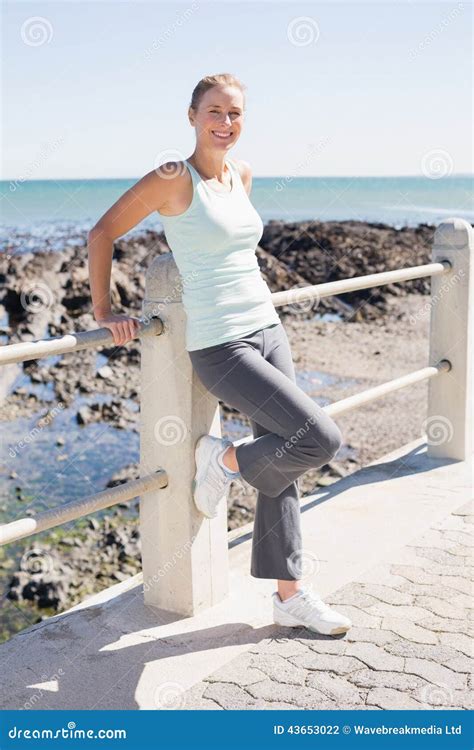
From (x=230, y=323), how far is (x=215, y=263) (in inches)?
7.6

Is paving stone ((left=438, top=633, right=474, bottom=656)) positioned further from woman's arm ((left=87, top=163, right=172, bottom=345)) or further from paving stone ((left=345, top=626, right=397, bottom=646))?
woman's arm ((left=87, top=163, right=172, bottom=345))

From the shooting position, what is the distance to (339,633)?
10.7 feet

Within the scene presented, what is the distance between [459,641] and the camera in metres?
3.21

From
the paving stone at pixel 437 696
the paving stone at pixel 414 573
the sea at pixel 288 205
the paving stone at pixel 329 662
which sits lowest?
the paving stone at pixel 437 696

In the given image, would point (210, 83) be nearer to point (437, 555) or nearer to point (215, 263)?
point (215, 263)

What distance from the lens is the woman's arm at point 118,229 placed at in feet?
9.77

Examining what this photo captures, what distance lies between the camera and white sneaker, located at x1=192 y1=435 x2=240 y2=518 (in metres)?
3.27

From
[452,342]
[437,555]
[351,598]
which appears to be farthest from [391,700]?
[452,342]

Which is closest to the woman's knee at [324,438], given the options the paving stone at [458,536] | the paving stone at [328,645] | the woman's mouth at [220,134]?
the paving stone at [328,645]

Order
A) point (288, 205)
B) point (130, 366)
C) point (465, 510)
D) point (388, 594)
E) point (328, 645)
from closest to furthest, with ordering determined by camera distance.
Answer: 1. point (328, 645)
2. point (388, 594)
3. point (465, 510)
4. point (130, 366)
5. point (288, 205)

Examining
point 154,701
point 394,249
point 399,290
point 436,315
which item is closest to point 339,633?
point 154,701

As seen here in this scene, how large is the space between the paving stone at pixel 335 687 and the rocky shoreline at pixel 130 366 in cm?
327

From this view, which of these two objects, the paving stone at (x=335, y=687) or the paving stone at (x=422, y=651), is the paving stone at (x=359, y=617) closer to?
the paving stone at (x=422, y=651)

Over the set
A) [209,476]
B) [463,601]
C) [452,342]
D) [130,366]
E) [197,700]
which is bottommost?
[197,700]
